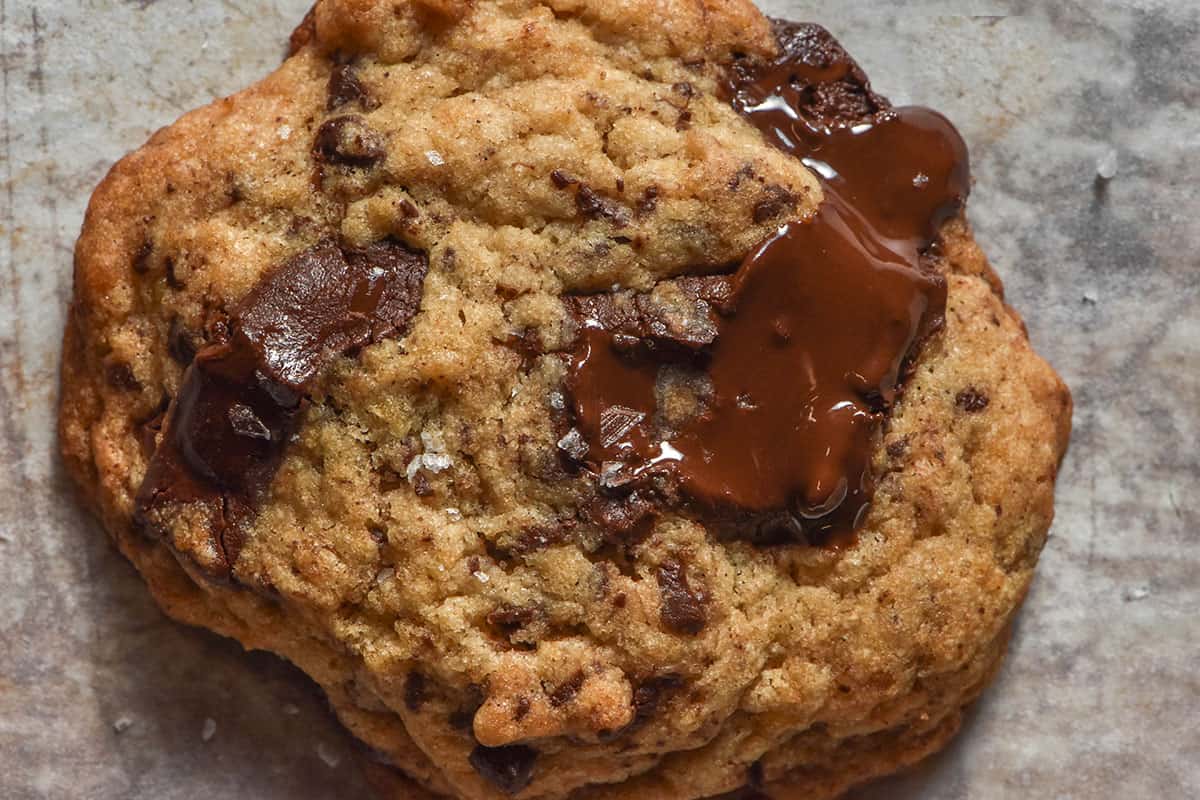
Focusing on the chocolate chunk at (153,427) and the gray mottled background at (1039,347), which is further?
the gray mottled background at (1039,347)

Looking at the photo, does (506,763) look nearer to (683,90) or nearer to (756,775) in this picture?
(756,775)

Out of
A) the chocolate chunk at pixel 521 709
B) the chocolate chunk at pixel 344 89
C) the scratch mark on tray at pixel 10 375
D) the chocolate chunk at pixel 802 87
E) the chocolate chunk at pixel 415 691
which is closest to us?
the chocolate chunk at pixel 521 709

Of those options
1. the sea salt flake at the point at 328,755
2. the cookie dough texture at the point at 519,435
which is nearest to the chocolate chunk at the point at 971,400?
the cookie dough texture at the point at 519,435

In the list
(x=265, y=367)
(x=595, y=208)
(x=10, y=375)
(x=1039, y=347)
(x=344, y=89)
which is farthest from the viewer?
(x=1039, y=347)

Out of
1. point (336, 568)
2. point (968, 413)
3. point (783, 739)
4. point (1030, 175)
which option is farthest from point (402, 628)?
point (1030, 175)

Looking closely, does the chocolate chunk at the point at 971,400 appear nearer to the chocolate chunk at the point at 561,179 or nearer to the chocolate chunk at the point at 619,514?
the chocolate chunk at the point at 619,514

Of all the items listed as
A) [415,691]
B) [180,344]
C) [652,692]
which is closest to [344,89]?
[180,344]
